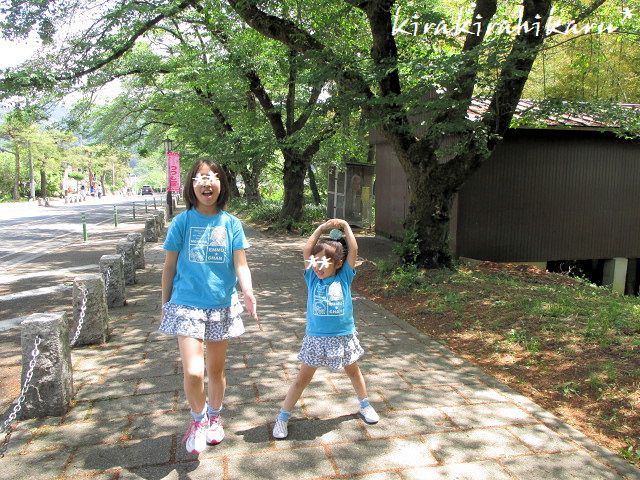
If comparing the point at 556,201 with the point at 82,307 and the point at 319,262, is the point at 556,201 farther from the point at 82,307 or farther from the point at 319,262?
the point at 82,307

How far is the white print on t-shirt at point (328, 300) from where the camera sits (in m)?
3.28

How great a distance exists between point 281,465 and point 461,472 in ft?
3.44

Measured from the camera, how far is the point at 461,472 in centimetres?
293

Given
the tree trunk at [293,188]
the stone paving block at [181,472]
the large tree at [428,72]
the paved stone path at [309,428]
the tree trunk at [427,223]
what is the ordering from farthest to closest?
the tree trunk at [293,188], the tree trunk at [427,223], the large tree at [428,72], the paved stone path at [309,428], the stone paving block at [181,472]

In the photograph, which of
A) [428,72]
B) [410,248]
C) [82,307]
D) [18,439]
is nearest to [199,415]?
[18,439]

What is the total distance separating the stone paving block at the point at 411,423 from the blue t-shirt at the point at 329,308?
71cm

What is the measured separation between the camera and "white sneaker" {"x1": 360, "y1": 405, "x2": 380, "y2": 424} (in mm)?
3496

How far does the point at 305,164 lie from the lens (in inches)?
674

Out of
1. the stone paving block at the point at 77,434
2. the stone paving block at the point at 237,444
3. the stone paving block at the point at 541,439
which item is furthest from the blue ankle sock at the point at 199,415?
the stone paving block at the point at 541,439

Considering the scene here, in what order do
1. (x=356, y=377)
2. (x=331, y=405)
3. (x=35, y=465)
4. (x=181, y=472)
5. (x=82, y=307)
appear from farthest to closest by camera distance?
(x=82, y=307) → (x=331, y=405) → (x=356, y=377) → (x=35, y=465) → (x=181, y=472)

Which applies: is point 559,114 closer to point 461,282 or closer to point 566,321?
point 461,282

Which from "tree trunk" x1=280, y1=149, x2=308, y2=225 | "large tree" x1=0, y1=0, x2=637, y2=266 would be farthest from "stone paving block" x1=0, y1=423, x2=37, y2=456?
"tree trunk" x1=280, y1=149, x2=308, y2=225

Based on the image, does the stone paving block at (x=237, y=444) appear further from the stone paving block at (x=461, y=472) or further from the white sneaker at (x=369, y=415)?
the stone paving block at (x=461, y=472)

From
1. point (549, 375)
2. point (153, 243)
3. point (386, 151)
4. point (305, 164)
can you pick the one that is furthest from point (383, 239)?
point (549, 375)
